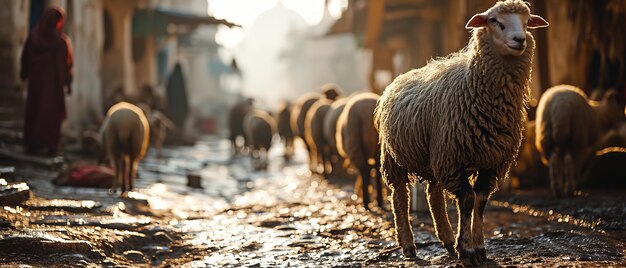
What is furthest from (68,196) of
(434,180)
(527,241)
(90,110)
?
(90,110)

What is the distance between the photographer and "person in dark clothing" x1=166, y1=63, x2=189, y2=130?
2119cm

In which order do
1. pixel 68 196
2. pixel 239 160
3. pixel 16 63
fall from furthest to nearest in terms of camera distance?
pixel 239 160 → pixel 16 63 → pixel 68 196

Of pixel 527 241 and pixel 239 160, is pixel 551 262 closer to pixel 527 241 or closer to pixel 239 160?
pixel 527 241

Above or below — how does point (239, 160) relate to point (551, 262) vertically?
below

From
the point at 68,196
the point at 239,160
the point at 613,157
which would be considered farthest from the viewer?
the point at 239,160

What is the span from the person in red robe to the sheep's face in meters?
6.85

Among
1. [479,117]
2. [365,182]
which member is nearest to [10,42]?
[365,182]

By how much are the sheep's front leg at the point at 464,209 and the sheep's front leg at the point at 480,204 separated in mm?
45

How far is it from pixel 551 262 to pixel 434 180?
1142 mm

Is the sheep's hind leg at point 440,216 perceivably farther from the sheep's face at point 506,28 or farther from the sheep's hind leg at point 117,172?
the sheep's hind leg at point 117,172

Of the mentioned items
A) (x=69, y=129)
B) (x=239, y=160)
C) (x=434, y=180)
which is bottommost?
(x=239, y=160)

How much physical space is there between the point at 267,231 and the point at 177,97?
14.7 meters

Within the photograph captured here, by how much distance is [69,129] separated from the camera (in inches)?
577

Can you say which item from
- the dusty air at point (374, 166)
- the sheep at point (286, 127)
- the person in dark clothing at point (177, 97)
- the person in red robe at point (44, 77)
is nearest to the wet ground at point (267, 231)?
the dusty air at point (374, 166)
